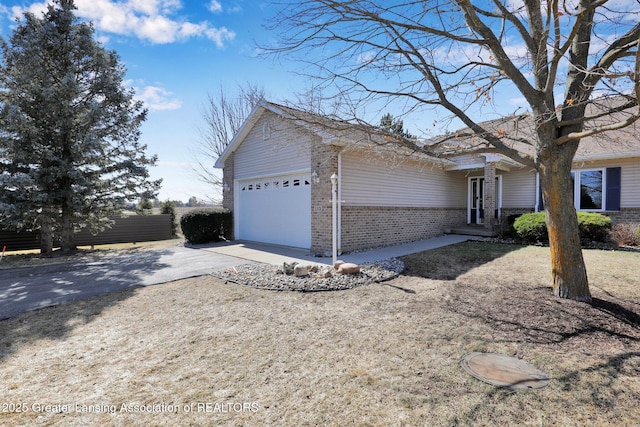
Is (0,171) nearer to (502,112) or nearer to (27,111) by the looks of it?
(27,111)

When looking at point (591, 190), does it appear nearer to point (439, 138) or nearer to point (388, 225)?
point (388, 225)

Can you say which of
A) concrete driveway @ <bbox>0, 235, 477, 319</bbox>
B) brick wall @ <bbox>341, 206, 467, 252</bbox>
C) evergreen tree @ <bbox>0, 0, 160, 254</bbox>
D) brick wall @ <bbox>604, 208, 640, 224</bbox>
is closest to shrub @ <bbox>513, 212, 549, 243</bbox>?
concrete driveway @ <bbox>0, 235, 477, 319</bbox>

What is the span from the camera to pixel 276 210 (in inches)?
452

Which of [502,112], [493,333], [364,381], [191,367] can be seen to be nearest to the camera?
[364,381]

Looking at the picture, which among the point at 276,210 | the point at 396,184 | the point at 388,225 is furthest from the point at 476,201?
the point at 276,210

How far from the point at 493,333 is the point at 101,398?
4176 mm

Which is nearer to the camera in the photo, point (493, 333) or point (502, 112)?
point (493, 333)

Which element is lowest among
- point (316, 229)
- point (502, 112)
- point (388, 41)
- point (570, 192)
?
point (316, 229)

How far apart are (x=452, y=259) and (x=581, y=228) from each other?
5.47m

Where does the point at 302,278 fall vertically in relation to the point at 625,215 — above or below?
below

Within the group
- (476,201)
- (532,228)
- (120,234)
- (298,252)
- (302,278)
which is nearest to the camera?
(302,278)

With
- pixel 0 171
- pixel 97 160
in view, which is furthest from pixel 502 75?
pixel 0 171

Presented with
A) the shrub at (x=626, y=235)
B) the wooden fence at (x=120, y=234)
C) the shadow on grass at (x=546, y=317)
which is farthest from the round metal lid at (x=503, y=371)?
the wooden fence at (x=120, y=234)

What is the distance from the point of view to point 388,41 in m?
5.24
